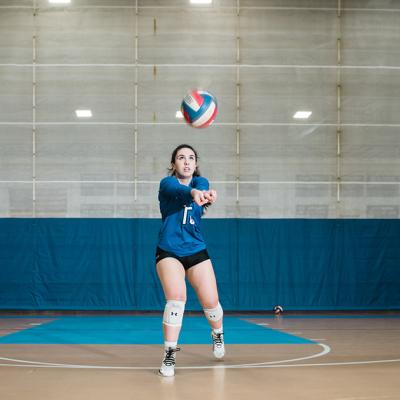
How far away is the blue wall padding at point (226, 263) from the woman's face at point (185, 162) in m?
10.0

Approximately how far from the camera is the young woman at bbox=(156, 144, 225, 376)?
7102 mm

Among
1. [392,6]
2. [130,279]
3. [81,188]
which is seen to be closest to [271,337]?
[130,279]

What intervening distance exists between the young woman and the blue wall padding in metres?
9.74

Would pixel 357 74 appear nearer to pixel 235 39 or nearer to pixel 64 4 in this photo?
pixel 235 39

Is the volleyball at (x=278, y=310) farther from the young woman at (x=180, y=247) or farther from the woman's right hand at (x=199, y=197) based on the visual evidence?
the woman's right hand at (x=199, y=197)

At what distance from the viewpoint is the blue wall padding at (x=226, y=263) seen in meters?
17.3

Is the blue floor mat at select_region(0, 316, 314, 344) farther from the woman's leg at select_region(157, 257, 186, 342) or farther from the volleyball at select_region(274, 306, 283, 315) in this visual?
the woman's leg at select_region(157, 257, 186, 342)

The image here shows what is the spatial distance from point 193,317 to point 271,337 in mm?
5451

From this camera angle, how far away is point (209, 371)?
23.1 ft

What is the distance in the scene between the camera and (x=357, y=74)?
18016 millimetres

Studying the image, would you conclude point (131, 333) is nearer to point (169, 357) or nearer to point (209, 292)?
point (209, 292)

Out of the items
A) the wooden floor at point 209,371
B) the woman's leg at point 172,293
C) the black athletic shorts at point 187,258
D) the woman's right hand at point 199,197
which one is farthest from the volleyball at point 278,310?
the woman's right hand at point 199,197

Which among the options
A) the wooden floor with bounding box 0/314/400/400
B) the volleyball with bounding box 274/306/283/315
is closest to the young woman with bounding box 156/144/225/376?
the wooden floor with bounding box 0/314/400/400

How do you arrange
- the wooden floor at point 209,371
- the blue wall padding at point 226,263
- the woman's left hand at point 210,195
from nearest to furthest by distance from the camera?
the wooden floor at point 209,371 → the woman's left hand at point 210,195 → the blue wall padding at point 226,263
